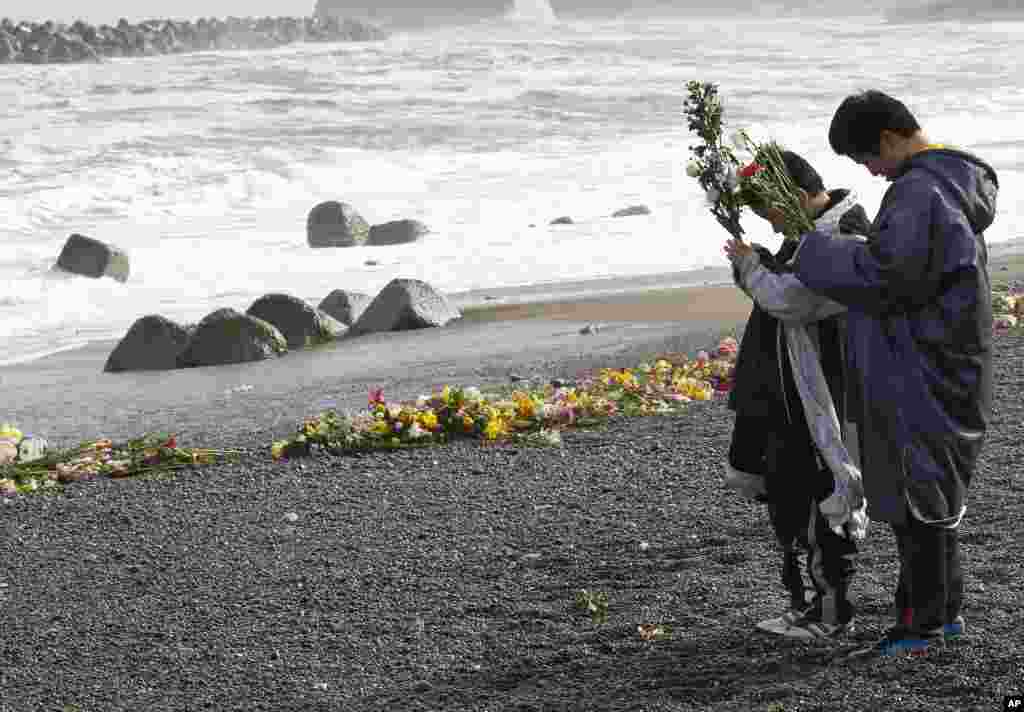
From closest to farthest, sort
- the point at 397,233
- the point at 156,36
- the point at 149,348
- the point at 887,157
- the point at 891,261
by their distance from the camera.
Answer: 1. the point at 891,261
2. the point at 887,157
3. the point at 149,348
4. the point at 397,233
5. the point at 156,36

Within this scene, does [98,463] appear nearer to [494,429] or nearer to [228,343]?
[494,429]

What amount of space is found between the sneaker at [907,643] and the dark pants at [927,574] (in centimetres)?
3

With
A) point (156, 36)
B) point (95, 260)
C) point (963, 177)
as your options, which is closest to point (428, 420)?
point (963, 177)

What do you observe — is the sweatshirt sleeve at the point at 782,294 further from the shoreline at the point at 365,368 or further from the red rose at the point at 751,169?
the shoreline at the point at 365,368

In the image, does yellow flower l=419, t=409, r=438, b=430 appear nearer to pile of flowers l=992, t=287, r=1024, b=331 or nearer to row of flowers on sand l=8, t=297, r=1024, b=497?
row of flowers on sand l=8, t=297, r=1024, b=497

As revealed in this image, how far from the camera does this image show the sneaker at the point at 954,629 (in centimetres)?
435

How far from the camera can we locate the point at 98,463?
7988mm

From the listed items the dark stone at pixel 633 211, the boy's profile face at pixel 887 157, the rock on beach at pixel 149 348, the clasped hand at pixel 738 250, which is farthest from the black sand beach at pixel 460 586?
the dark stone at pixel 633 211

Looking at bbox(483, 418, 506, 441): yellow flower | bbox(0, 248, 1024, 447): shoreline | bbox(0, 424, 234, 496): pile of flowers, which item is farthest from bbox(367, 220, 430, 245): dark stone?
bbox(483, 418, 506, 441): yellow flower

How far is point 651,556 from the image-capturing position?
568 cm

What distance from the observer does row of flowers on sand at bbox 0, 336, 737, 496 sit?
25.7 ft

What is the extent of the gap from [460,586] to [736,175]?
2027 mm

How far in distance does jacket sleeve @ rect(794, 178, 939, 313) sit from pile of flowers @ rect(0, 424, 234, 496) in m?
4.74

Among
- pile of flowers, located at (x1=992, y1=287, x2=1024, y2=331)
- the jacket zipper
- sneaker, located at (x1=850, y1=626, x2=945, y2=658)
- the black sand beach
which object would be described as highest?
the jacket zipper
